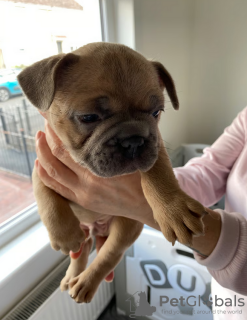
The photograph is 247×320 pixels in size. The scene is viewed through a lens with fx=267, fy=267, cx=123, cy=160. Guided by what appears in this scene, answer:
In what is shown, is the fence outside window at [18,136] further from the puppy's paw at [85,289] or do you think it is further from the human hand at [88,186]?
the puppy's paw at [85,289]

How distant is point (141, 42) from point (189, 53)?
0.94 metres

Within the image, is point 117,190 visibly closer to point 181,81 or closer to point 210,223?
point 210,223

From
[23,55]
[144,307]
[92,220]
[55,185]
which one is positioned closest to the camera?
[55,185]

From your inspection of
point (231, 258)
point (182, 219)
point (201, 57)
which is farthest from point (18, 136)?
point (201, 57)

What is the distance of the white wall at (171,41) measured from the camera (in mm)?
1945

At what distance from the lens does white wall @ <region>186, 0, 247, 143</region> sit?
2434 millimetres

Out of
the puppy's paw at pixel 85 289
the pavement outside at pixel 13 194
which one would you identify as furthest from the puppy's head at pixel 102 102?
the pavement outside at pixel 13 194

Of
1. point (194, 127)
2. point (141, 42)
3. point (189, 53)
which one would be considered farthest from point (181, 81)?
point (141, 42)

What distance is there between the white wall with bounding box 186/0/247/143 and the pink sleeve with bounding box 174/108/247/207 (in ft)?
4.10

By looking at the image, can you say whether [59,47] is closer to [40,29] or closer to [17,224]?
[40,29]

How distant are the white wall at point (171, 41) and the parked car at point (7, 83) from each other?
0.89 m

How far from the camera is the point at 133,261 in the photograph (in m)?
1.98

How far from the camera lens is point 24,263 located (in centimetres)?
137

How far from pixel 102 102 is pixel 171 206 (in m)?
0.40
